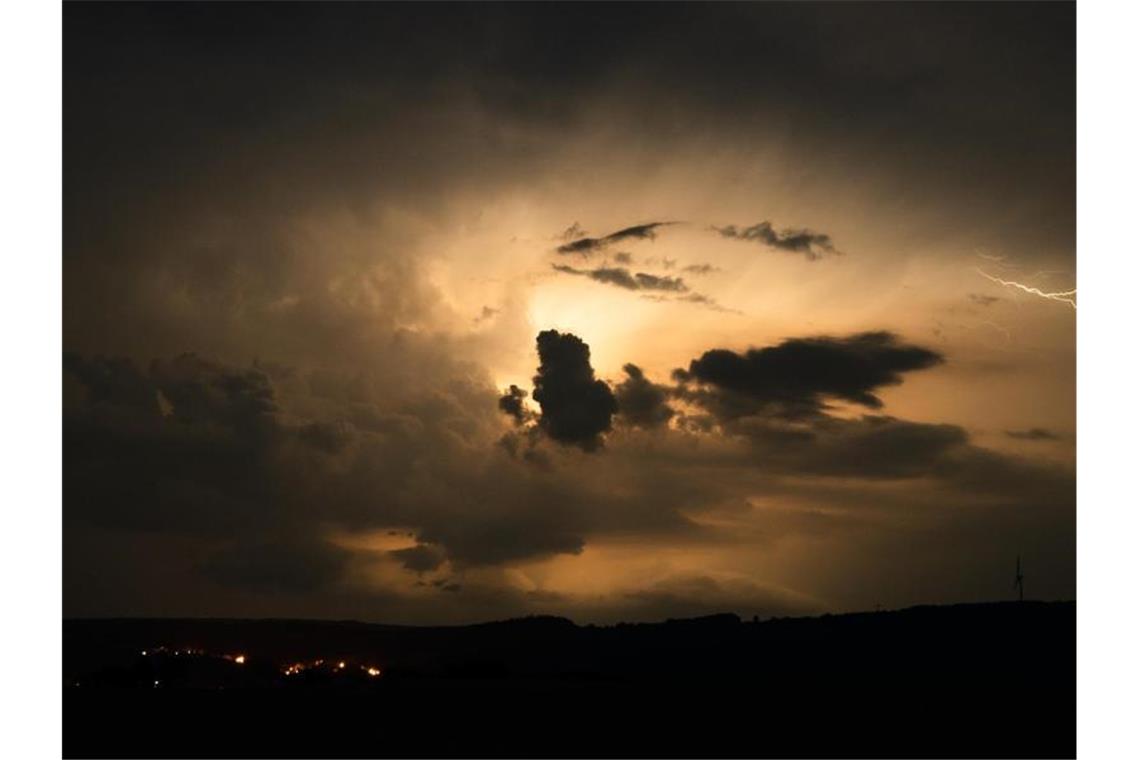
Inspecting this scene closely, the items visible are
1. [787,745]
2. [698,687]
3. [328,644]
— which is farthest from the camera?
[328,644]

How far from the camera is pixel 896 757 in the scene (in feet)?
146

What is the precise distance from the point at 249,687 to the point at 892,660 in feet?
193

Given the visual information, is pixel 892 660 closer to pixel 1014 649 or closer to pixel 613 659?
pixel 1014 649

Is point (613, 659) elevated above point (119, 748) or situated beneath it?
situated beneath

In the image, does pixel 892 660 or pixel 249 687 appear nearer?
pixel 249 687

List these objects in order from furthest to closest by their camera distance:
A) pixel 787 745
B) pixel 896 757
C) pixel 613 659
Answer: pixel 613 659, pixel 787 745, pixel 896 757

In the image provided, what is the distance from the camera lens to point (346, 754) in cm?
4553
